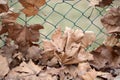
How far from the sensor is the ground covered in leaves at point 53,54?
1.89 metres

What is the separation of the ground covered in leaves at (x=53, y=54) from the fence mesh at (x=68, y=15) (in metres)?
1.00

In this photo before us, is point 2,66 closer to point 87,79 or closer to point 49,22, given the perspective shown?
point 87,79

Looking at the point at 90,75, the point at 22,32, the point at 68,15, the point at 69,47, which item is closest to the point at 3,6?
the point at 22,32

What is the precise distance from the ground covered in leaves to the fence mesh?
100 cm

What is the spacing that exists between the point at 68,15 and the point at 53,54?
52.2 inches

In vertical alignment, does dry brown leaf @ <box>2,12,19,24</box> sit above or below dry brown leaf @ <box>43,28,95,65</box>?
above

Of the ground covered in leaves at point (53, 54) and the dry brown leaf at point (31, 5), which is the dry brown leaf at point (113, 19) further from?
the dry brown leaf at point (31, 5)

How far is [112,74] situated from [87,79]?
0.68 ft

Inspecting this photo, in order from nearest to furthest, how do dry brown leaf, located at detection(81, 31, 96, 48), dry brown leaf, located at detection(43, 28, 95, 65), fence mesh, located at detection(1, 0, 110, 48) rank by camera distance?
dry brown leaf, located at detection(43, 28, 95, 65) → dry brown leaf, located at detection(81, 31, 96, 48) → fence mesh, located at detection(1, 0, 110, 48)

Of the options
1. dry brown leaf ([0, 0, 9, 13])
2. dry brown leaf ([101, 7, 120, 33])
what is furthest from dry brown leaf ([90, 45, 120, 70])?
dry brown leaf ([0, 0, 9, 13])

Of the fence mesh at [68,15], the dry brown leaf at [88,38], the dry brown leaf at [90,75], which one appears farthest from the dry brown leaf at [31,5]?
the fence mesh at [68,15]

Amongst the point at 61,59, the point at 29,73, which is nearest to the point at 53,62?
the point at 61,59

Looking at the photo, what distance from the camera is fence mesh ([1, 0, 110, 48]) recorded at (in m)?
3.12

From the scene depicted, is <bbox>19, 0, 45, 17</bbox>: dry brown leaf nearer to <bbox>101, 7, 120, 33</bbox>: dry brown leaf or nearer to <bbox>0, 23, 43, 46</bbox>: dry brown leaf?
<bbox>0, 23, 43, 46</bbox>: dry brown leaf
